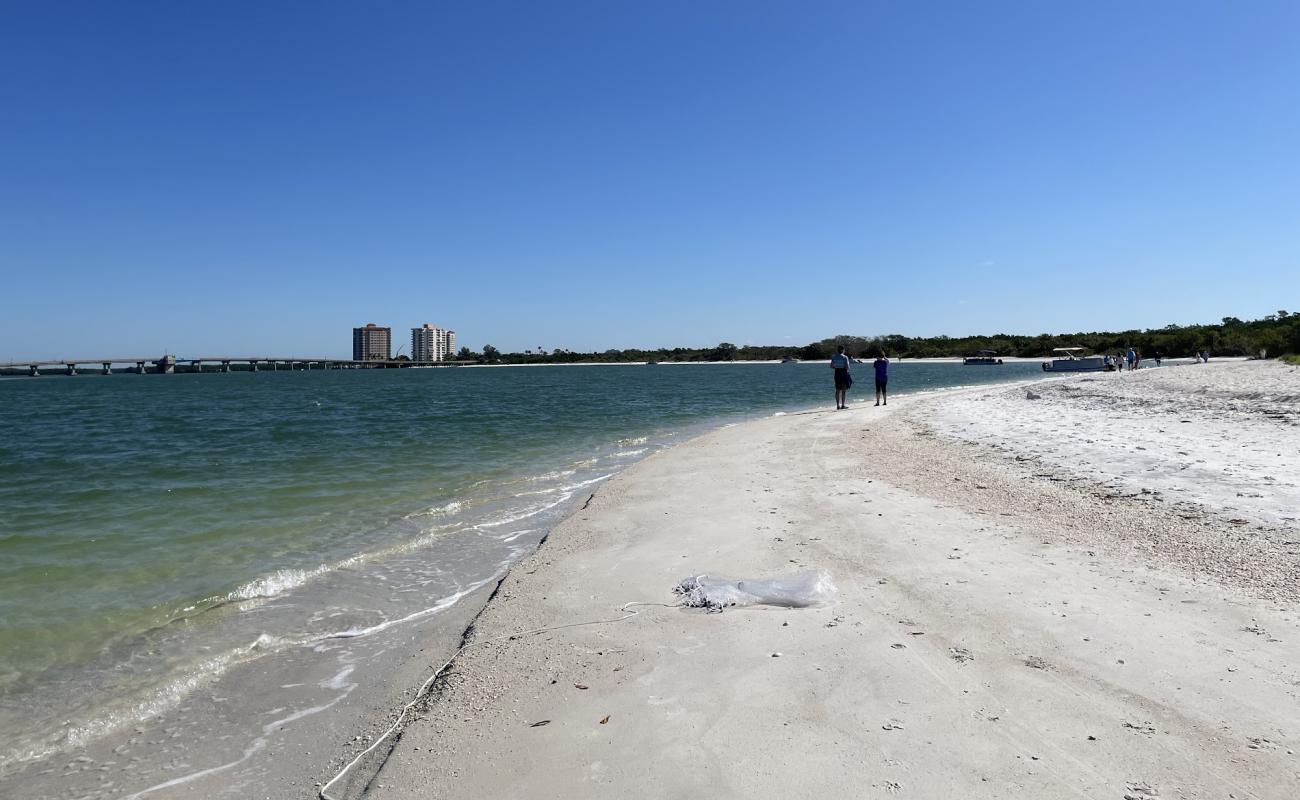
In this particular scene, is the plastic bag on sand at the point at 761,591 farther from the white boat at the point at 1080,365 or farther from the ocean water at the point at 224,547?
the white boat at the point at 1080,365

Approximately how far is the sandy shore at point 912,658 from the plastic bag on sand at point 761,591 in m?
0.21

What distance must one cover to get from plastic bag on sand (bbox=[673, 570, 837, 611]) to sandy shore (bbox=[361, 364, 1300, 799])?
21cm

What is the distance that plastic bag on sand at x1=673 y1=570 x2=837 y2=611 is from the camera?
5.14 meters

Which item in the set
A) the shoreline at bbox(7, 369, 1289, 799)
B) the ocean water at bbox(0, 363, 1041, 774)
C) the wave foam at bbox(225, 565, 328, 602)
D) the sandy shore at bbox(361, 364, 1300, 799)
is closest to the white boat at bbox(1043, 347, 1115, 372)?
the ocean water at bbox(0, 363, 1041, 774)

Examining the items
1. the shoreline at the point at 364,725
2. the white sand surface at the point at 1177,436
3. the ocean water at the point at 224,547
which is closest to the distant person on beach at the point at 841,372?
the white sand surface at the point at 1177,436

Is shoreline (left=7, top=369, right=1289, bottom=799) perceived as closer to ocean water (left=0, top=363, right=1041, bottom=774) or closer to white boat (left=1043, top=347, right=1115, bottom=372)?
ocean water (left=0, top=363, right=1041, bottom=774)

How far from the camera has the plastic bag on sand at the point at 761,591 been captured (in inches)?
202

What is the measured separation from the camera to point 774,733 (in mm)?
3322

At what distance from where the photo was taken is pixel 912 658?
404 cm

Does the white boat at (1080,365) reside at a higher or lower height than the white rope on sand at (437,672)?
higher

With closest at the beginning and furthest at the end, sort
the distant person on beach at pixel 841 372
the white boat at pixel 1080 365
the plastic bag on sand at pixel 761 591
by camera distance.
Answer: the plastic bag on sand at pixel 761 591
the distant person on beach at pixel 841 372
the white boat at pixel 1080 365

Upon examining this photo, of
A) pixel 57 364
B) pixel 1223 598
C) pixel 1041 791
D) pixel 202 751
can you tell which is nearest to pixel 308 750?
pixel 202 751

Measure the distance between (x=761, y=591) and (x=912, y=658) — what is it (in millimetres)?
1451

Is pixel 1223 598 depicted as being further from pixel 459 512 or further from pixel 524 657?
pixel 459 512
